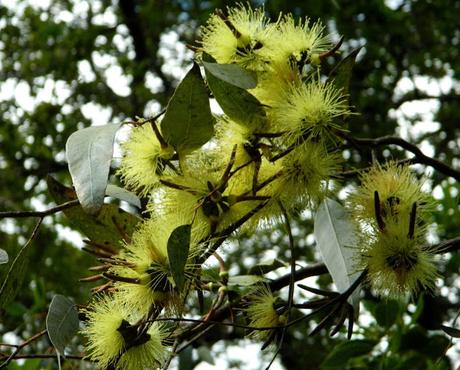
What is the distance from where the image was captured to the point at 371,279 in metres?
0.85

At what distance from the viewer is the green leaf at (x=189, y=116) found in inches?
30.1

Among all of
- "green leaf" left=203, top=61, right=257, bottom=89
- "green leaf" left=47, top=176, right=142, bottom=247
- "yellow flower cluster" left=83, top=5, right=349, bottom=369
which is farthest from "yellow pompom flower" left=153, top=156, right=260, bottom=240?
"green leaf" left=47, top=176, right=142, bottom=247

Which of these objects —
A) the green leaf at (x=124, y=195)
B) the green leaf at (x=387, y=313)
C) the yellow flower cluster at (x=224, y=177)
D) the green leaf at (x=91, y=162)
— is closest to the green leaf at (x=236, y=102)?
the yellow flower cluster at (x=224, y=177)

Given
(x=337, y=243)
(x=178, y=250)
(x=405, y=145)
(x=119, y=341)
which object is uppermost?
(x=405, y=145)

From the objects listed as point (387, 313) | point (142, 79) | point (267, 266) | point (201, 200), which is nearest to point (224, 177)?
point (201, 200)

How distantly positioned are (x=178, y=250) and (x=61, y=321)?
0.73 ft

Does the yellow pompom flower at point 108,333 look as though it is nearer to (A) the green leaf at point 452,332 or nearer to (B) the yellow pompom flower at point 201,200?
(B) the yellow pompom flower at point 201,200

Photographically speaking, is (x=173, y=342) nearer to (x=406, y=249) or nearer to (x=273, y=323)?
(x=273, y=323)

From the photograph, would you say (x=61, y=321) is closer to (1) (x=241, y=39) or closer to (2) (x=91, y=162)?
(2) (x=91, y=162)

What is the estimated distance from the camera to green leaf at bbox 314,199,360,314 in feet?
3.12

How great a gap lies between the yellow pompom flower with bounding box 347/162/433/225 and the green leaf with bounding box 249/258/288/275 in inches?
15.5

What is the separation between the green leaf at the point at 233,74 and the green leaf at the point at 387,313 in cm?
85

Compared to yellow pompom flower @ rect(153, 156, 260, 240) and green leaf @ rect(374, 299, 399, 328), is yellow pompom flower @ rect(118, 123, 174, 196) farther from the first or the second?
green leaf @ rect(374, 299, 399, 328)

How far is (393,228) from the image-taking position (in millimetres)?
798
